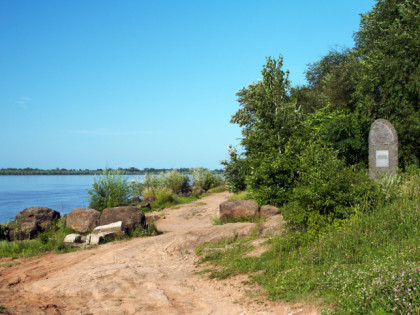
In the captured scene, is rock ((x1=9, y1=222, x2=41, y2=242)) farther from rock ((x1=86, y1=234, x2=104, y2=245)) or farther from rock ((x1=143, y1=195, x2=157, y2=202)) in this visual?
rock ((x1=143, y1=195, x2=157, y2=202))

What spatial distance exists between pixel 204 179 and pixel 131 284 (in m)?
22.2

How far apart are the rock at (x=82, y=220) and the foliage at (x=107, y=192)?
2.73 metres

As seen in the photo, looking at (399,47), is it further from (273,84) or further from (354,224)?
(354,224)

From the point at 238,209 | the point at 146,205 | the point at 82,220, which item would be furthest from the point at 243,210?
the point at 146,205

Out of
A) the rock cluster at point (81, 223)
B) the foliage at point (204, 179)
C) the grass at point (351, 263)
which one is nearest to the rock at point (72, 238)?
the rock cluster at point (81, 223)

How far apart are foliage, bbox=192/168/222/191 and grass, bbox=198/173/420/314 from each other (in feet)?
66.7

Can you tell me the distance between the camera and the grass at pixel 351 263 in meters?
4.39

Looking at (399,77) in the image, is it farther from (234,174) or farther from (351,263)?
(351,263)

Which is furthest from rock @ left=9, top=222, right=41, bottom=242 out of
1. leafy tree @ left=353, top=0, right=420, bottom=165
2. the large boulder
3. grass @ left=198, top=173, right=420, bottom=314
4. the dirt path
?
leafy tree @ left=353, top=0, right=420, bottom=165

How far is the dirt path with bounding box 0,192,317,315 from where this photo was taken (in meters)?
5.72

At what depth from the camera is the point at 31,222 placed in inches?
480

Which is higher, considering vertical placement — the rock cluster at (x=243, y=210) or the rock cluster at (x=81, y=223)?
the rock cluster at (x=243, y=210)

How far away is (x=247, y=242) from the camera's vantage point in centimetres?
855

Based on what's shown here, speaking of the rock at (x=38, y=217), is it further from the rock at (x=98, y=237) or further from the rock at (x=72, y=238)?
the rock at (x=98, y=237)
